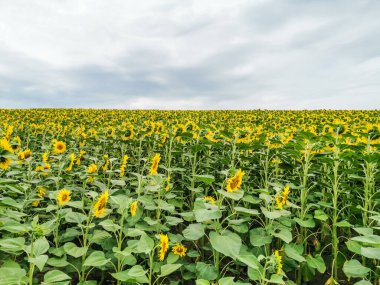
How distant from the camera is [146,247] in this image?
2613 mm

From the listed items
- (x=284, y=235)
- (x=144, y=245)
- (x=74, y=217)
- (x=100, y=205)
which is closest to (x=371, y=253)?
(x=284, y=235)

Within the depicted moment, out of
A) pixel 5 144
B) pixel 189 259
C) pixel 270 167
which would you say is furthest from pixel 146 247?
pixel 270 167

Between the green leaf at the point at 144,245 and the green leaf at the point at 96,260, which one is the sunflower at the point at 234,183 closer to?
the green leaf at the point at 144,245

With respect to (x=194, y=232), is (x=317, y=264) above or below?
below

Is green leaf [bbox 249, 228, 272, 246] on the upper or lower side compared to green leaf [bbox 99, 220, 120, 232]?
lower

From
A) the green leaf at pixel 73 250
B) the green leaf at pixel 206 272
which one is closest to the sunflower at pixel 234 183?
the green leaf at pixel 206 272

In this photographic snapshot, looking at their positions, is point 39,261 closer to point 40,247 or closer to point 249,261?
point 40,247

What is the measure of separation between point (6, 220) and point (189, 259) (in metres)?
2.13

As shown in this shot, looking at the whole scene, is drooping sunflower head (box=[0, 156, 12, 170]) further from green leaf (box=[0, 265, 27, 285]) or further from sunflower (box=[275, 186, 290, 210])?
sunflower (box=[275, 186, 290, 210])

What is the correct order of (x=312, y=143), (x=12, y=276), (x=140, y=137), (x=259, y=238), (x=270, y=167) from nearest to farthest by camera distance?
(x=12, y=276) → (x=259, y=238) → (x=312, y=143) → (x=270, y=167) → (x=140, y=137)

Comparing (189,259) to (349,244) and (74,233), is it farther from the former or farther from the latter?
(349,244)

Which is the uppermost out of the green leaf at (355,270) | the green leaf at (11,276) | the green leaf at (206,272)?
the green leaf at (11,276)

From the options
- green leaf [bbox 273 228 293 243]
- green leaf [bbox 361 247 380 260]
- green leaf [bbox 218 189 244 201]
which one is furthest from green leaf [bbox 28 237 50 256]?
green leaf [bbox 361 247 380 260]

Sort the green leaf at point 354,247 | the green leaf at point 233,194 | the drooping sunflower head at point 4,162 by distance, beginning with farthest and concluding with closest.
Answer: the drooping sunflower head at point 4,162, the green leaf at point 354,247, the green leaf at point 233,194
